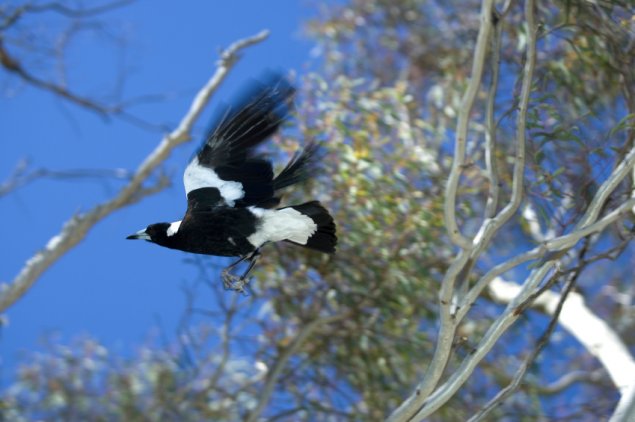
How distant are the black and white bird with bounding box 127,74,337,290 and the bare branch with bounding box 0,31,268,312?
1739mm

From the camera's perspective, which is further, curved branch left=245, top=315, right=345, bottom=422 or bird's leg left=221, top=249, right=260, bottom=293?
curved branch left=245, top=315, right=345, bottom=422

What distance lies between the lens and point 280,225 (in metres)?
3.56

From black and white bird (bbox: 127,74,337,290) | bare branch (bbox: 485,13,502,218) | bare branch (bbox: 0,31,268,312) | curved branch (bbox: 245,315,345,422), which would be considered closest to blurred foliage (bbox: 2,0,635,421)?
curved branch (bbox: 245,315,345,422)

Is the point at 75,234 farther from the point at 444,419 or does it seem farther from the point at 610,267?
the point at 610,267

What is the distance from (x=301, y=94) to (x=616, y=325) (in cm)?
243

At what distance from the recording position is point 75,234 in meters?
5.25

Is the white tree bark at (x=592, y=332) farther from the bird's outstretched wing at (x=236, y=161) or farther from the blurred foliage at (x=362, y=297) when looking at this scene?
the bird's outstretched wing at (x=236, y=161)

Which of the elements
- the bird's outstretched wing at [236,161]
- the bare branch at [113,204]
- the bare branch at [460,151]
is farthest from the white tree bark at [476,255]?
the bare branch at [113,204]

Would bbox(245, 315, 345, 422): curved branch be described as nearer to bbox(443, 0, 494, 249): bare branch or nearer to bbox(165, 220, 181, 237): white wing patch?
bbox(165, 220, 181, 237): white wing patch

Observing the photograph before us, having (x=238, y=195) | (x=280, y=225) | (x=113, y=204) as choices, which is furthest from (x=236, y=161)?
(x=113, y=204)

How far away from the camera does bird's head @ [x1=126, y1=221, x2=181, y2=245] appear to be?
3.58m

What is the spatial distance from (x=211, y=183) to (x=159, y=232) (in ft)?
0.98

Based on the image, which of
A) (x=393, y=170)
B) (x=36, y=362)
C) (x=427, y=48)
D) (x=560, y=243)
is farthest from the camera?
(x=427, y=48)

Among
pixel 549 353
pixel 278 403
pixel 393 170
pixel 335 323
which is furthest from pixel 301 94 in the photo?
pixel 549 353
